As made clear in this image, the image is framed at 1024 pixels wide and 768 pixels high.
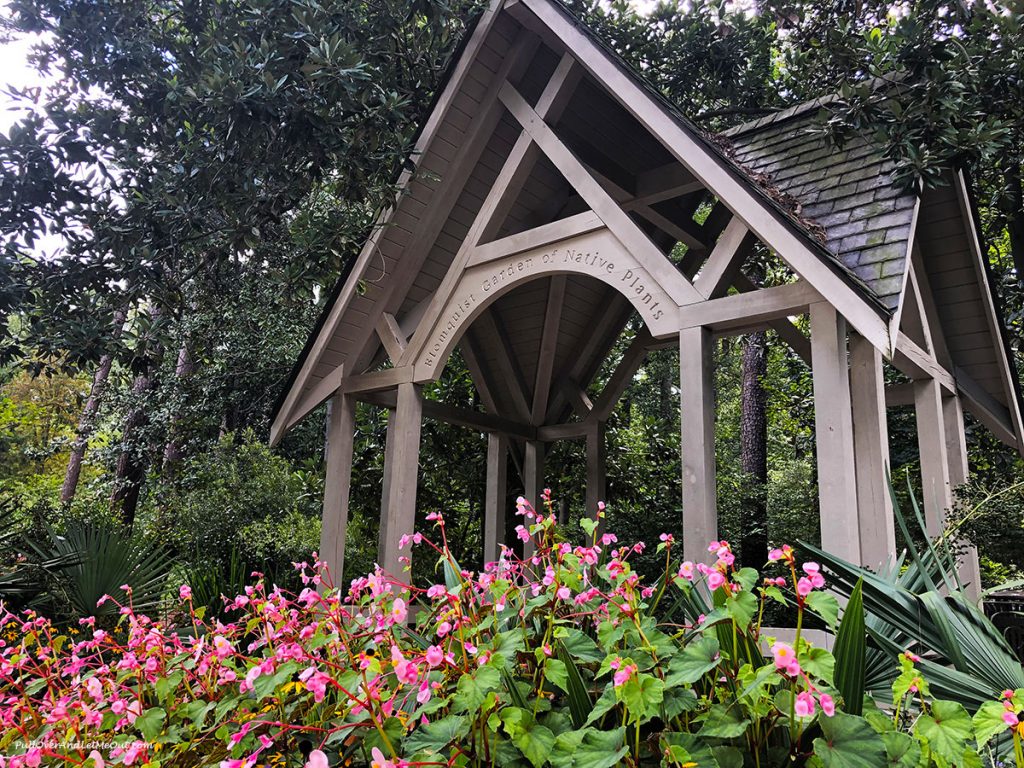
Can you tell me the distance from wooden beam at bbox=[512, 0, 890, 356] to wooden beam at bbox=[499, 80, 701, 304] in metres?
0.54

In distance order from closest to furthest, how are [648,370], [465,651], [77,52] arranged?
1. [465,651]
2. [77,52]
3. [648,370]

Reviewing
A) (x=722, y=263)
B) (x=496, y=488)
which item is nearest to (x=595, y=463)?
(x=496, y=488)

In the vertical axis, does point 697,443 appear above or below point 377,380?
below

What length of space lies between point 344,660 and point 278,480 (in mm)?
8387

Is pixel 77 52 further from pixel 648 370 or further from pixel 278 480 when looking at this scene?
pixel 648 370

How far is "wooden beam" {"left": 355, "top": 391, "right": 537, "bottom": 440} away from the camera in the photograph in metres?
6.62

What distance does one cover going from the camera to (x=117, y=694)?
6.32 ft

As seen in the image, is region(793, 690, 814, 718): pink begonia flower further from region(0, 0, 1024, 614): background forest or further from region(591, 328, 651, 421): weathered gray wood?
region(591, 328, 651, 421): weathered gray wood

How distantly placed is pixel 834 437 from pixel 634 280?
1.65m

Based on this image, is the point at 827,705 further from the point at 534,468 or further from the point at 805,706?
the point at 534,468

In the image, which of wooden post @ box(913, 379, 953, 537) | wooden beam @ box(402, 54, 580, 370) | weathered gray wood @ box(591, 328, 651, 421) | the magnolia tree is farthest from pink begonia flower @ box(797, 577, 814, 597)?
weathered gray wood @ box(591, 328, 651, 421)

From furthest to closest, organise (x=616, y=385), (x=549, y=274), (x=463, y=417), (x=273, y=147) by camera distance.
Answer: (x=616, y=385)
(x=463, y=417)
(x=273, y=147)
(x=549, y=274)

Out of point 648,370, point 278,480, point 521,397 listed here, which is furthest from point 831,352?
point 648,370

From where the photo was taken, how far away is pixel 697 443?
14.2ft
